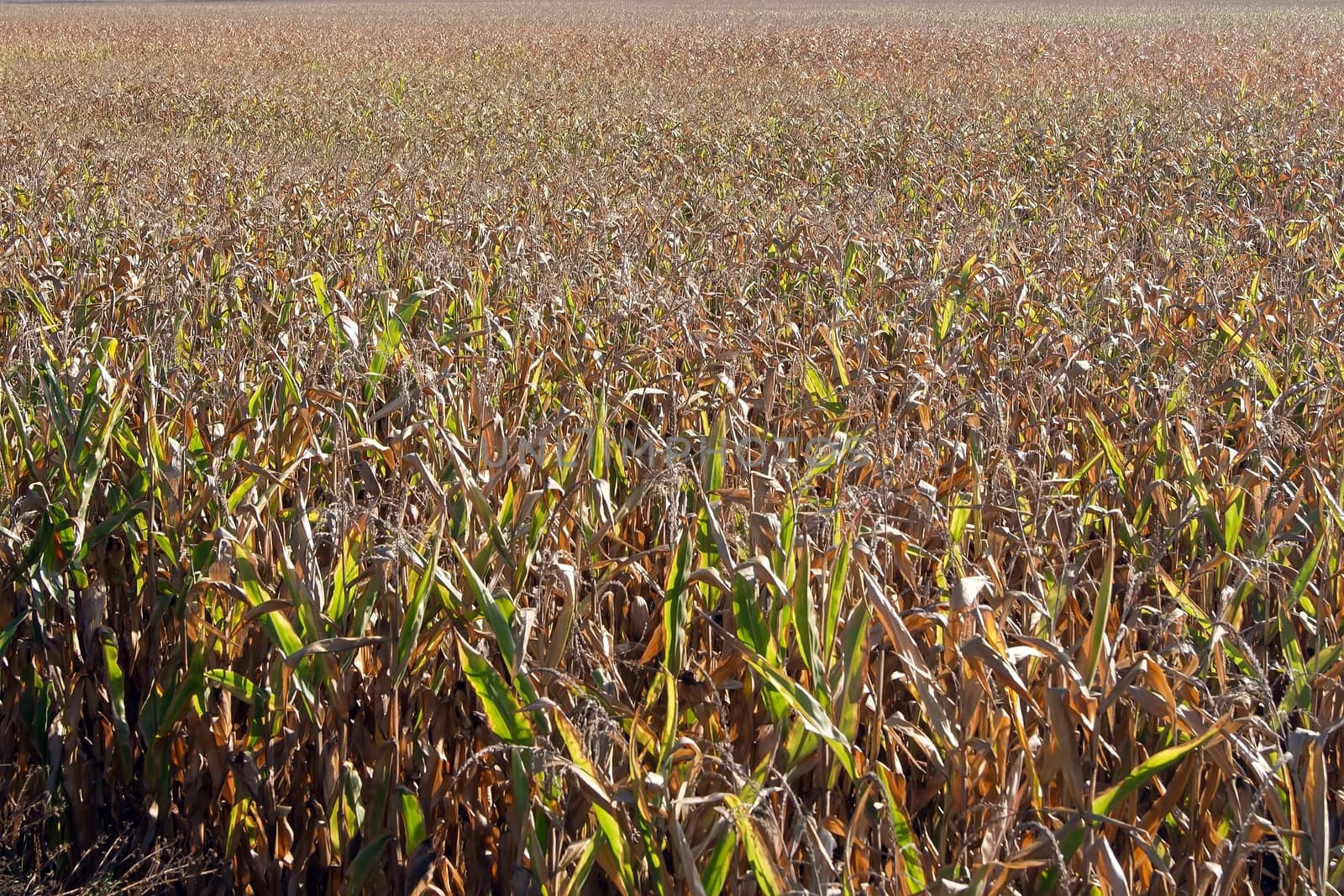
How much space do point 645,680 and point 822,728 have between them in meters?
0.57

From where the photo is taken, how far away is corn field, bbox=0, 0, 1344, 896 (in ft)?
4.71

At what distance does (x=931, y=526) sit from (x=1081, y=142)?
21.3 ft

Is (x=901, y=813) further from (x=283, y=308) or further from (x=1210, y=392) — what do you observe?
(x=283, y=308)

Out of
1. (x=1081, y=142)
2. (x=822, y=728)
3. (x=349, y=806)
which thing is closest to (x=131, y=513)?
(x=349, y=806)

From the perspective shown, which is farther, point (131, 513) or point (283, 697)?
point (131, 513)

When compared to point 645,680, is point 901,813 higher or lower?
Result: higher

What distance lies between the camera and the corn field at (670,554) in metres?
1.44

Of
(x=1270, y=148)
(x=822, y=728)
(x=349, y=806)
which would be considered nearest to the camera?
(x=822, y=728)

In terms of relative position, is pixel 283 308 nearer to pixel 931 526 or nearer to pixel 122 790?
pixel 122 790

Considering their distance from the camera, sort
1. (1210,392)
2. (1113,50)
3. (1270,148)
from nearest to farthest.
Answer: (1210,392)
(1270,148)
(1113,50)

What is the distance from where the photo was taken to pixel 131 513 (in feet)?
6.77

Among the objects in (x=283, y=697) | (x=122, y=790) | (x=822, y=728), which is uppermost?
(x=822, y=728)

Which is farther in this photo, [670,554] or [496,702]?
[670,554]

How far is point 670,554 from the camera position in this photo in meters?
1.88
